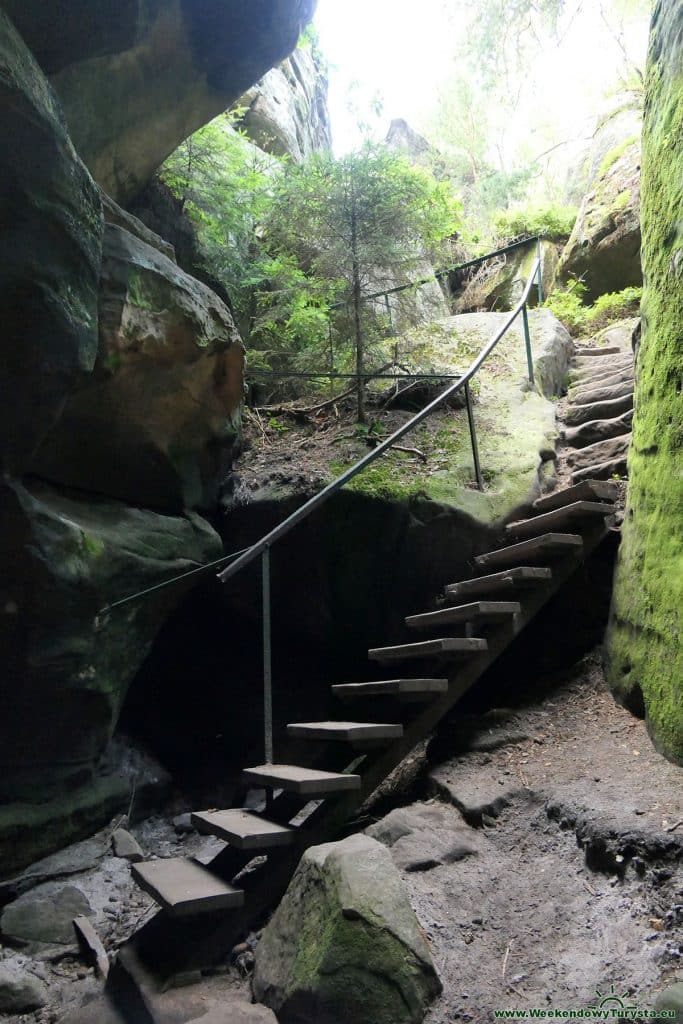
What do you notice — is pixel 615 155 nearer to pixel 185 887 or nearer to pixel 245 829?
pixel 245 829

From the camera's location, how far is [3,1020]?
131 inches

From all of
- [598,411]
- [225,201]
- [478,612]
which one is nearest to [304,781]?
[478,612]

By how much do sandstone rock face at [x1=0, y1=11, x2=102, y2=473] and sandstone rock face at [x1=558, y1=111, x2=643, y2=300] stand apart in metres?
8.91

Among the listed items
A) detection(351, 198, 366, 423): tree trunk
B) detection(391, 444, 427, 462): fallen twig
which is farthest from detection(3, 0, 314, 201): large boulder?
detection(391, 444, 427, 462): fallen twig

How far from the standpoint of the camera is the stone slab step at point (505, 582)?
14.8 feet

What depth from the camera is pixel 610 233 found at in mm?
10773

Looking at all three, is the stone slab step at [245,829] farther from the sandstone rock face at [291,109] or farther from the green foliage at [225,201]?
the sandstone rock face at [291,109]

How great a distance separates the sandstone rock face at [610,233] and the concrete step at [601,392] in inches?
159

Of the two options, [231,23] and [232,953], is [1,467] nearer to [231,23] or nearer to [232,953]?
[232,953]

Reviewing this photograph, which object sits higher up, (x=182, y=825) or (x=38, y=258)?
(x=38, y=258)

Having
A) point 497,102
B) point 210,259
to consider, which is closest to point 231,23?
point 210,259

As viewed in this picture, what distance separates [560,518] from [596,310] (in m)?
6.70

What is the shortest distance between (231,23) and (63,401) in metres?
4.67

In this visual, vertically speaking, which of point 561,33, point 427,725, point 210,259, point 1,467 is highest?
point 561,33
